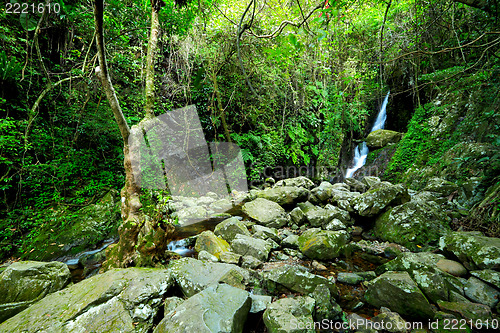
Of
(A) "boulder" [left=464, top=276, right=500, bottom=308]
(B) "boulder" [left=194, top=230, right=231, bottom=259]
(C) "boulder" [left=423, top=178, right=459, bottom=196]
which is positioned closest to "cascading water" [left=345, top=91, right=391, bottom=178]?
(C) "boulder" [left=423, top=178, right=459, bottom=196]

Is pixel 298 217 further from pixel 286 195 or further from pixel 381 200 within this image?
pixel 381 200

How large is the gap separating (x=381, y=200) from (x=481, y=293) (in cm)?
270

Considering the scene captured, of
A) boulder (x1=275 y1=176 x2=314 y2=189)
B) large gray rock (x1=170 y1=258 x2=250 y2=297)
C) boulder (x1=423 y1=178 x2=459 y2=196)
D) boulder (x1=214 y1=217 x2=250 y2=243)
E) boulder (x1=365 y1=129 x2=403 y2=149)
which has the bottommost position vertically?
boulder (x1=275 y1=176 x2=314 y2=189)

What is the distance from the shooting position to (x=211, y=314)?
1.93m

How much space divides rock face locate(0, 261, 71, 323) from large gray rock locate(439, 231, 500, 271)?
5.83 m

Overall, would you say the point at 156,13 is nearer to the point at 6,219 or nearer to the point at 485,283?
the point at 6,219

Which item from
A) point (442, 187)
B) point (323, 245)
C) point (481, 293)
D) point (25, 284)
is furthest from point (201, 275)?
point (442, 187)

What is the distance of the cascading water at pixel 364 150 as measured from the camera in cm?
1215

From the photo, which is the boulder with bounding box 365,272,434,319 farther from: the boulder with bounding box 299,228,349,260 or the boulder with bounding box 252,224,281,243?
the boulder with bounding box 252,224,281,243

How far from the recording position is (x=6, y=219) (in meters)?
4.23

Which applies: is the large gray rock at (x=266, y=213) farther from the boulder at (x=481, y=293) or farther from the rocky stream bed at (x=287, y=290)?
the boulder at (x=481, y=293)

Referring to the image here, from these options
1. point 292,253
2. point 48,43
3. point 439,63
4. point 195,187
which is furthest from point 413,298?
point 439,63

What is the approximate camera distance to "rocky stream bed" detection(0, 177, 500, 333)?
80.0 inches

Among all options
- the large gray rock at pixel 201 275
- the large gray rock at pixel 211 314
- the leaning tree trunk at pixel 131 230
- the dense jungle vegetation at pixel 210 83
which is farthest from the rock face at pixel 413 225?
the leaning tree trunk at pixel 131 230
